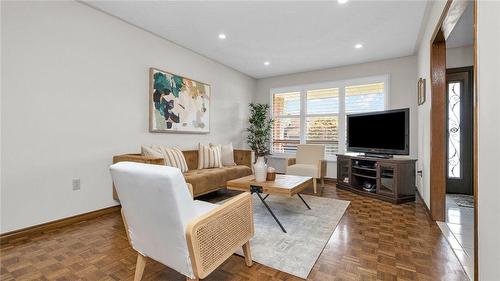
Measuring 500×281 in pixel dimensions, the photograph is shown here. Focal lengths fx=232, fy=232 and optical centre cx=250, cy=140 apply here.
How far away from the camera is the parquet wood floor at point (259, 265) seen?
161cm

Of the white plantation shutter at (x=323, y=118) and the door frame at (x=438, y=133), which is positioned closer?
the door frame at (x=438, y=133)

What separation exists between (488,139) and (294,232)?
165cm

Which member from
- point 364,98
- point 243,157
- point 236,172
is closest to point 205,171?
point 236,172

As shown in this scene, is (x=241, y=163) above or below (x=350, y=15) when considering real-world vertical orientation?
below

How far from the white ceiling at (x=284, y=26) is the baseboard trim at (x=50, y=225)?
97.0 inches

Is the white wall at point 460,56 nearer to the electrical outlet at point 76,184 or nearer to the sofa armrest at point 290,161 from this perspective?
the sofa armrest at point 290,161

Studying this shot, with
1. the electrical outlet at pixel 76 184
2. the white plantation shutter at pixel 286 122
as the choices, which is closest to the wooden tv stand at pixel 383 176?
the white plantation shutter at pixel 286 122

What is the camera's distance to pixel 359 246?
6.70 feet

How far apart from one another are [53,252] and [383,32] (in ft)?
15.1

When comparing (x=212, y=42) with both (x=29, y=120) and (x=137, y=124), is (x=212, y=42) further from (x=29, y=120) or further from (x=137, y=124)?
(x=29, y=120)

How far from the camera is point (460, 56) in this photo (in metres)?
3.85

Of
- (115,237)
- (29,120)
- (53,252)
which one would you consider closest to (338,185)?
(115,237)

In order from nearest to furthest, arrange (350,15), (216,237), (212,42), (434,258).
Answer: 1. (216,237)
2. (434,258)
3. (350,15)
4. (212,42)

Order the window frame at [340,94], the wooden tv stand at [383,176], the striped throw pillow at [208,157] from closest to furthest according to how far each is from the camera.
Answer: the wooden tv stand at [383,176] < the striped throw pillow at [208,157] < the window frame at [340,94]
